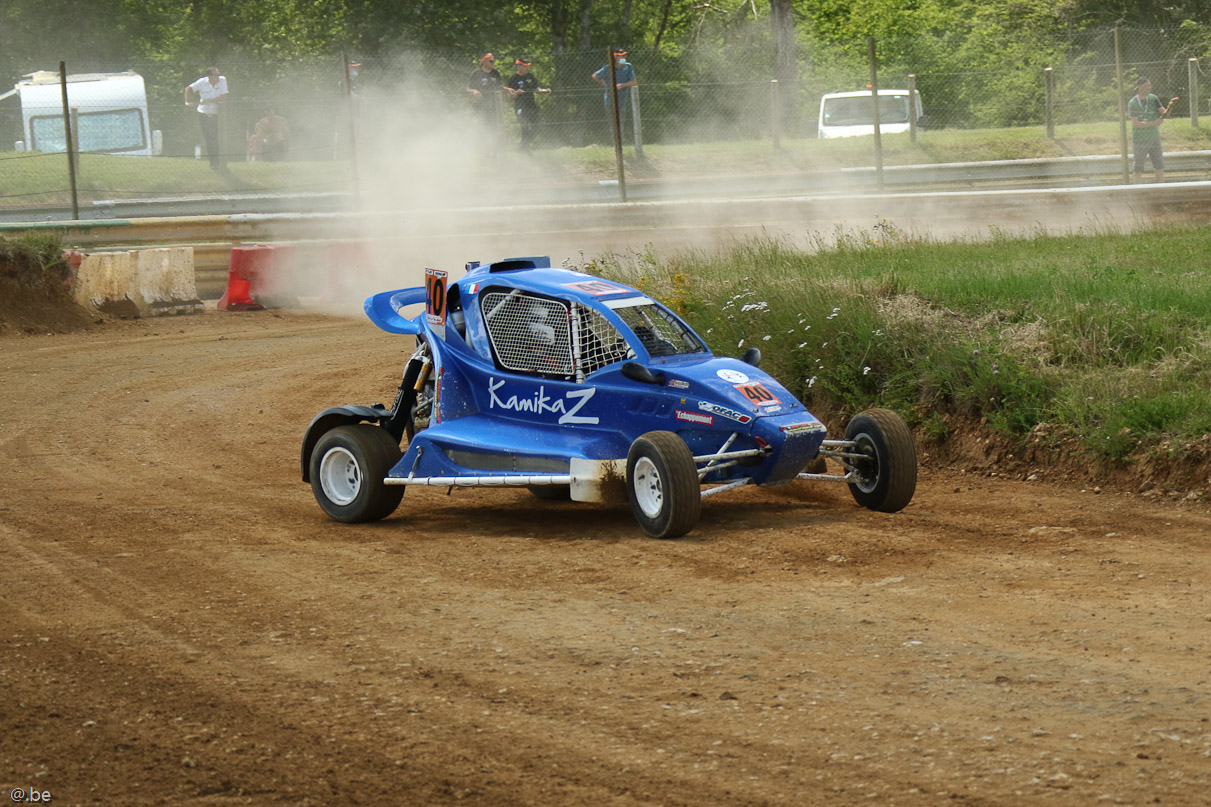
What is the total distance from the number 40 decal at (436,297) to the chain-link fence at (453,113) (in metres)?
12.5

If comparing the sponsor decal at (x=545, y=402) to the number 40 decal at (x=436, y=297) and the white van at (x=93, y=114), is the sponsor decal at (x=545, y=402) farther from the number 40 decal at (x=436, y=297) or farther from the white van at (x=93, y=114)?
the white van at (x=93, y=114)

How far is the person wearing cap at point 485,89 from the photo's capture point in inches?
864

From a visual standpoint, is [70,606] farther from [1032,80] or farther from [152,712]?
[1032,80]

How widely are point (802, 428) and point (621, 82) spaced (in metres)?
15.5

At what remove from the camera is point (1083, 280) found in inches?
460

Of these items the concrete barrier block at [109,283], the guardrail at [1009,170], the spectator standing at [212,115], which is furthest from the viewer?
the spectator standing at [212,115]

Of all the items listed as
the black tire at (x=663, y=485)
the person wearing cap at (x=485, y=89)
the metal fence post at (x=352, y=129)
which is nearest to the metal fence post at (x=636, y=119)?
the person wearing cap at (x=485, y=89)

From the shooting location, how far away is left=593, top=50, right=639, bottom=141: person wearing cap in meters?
21.8

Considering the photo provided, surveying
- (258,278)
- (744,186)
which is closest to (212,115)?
(258,278)

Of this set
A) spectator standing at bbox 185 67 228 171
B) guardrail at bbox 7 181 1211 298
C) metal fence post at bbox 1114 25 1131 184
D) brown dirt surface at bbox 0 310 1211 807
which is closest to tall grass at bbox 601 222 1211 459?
brown dirt surface at bbox 0 310 1211 807

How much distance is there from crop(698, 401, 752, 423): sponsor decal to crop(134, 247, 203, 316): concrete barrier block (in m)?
12.6

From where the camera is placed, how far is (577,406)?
8406 mm

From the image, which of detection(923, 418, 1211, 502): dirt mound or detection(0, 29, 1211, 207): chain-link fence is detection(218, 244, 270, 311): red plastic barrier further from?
detection(923, 418, 1211, 502): dirt mound

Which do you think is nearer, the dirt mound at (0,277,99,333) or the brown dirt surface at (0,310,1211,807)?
the brown dirt surface at (0,310,1211,807)
